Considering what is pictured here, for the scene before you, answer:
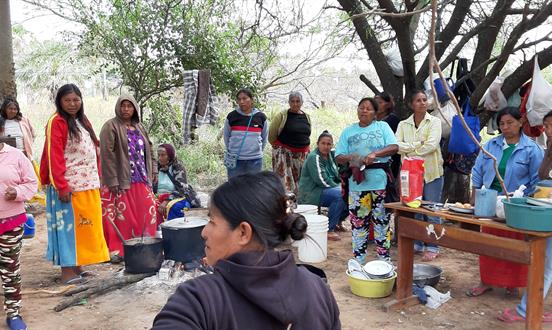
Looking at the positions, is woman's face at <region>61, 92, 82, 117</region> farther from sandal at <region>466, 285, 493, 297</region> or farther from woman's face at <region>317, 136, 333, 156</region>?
sandal at <region>466, 285, 493, 297</region>

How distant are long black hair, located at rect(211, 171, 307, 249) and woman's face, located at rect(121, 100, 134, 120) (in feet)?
13.0

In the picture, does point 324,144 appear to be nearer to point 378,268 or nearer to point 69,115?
point 378,268

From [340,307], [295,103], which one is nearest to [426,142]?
[340,307]

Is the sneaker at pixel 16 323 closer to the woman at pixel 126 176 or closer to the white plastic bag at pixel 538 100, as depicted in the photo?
the woman at pixel 126 176

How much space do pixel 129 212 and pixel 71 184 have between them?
0.79m

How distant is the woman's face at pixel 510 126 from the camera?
13.5ft

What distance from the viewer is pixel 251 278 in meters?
1.17

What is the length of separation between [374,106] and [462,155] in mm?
1315

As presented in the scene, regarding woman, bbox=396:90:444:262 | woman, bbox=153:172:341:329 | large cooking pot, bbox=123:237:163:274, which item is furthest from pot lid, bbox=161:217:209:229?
woman, bbox=153:172:341:329

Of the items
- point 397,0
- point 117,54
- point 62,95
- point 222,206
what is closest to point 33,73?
point 117,54

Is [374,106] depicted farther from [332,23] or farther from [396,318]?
[332,23]

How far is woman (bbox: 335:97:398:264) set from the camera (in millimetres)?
4691

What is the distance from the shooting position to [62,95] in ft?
14.3

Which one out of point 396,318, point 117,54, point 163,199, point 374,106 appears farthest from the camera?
point 117,54
